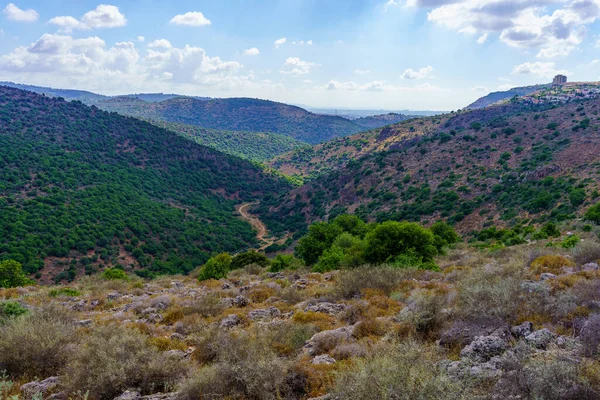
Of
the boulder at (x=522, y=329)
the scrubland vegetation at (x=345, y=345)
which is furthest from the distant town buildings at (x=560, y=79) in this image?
the boulder at (x=522, y=329)

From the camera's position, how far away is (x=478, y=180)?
130 ft

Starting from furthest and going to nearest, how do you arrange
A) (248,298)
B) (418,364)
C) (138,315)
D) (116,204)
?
(116,204), (248,298), (138,315), (418,364)

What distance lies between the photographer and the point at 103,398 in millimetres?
5855

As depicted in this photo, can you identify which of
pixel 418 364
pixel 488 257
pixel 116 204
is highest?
pixel 418 364

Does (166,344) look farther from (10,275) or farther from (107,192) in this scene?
(107,192)

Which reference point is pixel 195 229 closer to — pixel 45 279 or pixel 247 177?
pixel 45 279

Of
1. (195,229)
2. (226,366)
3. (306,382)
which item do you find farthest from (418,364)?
(195,229)

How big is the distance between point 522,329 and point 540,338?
0.53 meters

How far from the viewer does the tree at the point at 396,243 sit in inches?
667

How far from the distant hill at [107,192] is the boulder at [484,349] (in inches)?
1333

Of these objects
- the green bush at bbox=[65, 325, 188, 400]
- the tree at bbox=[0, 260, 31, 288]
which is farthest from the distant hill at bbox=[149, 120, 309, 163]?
the green bush at bbox=[65, 325, 188, 400]

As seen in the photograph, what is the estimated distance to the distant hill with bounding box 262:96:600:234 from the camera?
98.5 ft

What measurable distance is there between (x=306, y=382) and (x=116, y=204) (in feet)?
153

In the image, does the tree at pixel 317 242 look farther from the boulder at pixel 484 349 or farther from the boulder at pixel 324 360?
the boulder at pixel 484 349
